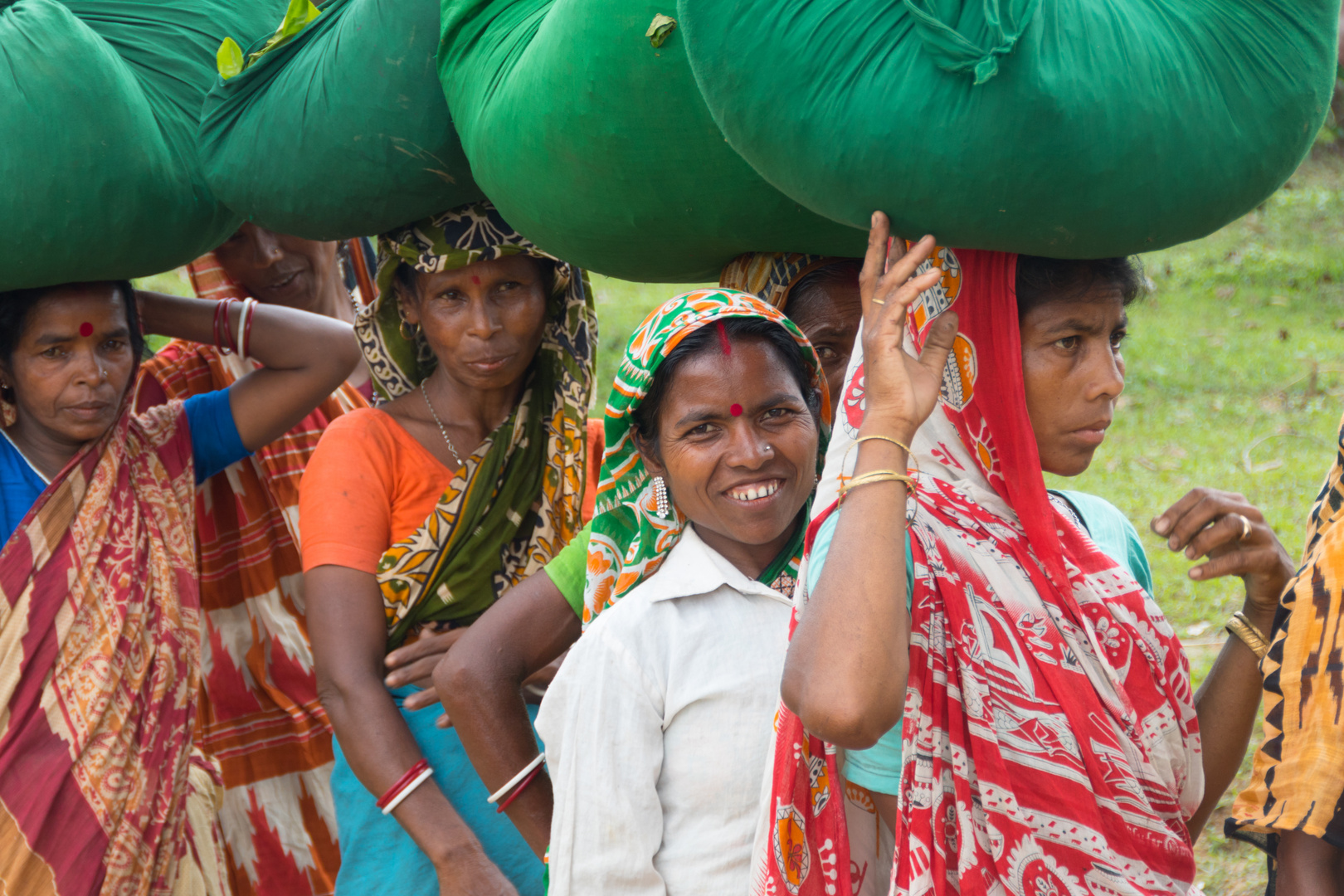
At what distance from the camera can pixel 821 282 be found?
227 centimetres

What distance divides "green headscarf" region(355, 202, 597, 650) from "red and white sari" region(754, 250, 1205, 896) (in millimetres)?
1010

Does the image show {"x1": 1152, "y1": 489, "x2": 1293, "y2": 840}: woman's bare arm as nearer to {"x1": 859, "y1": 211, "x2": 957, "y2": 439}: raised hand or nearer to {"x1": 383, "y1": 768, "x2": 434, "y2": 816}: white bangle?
{"x1": 859, "y1": 211, "x2": 957, "y2": 439}: raised hand

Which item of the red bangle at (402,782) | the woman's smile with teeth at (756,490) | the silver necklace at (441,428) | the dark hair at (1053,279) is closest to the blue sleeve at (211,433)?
the silver necklace at (441,428)

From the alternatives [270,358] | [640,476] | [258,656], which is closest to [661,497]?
[640,476]

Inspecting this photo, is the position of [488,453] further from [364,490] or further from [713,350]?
[713,350]

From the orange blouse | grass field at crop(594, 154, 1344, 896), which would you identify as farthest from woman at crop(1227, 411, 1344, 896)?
grass field at crop(594, 154, 1344, 896)

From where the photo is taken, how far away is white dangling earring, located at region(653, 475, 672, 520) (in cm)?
205

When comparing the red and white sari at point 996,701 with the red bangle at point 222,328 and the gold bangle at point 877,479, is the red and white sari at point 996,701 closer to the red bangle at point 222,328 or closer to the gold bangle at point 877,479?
the gold bangle at point 877,479

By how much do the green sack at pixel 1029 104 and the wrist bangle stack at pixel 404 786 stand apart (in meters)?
1.42

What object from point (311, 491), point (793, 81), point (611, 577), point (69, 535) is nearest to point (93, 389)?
point (69, 535)

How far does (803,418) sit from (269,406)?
1.60 meters

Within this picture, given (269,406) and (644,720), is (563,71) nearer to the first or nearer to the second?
(644,720)

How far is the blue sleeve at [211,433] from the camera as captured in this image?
119 inches

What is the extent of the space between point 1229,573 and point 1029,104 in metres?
0.82
